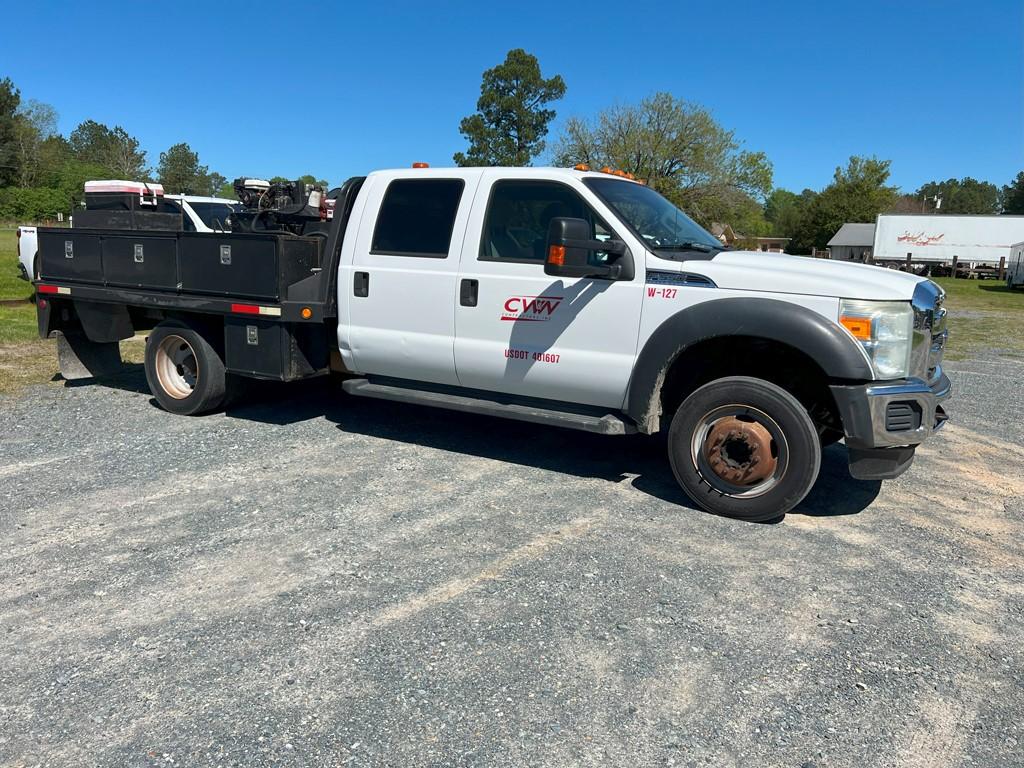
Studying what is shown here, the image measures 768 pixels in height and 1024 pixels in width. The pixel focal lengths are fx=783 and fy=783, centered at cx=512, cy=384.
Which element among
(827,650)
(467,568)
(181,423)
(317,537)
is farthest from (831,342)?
(181,423)

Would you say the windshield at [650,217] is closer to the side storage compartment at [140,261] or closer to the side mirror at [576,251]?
the side mirror at [576,251]

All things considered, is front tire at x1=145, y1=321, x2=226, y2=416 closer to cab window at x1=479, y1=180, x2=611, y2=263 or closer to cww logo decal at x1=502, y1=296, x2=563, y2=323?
cab window at x1=479, y1=180, x2=611, y2=263

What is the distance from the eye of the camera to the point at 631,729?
2.77 metres

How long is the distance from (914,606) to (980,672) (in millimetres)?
548

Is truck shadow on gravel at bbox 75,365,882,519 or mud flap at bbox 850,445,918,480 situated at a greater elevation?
mud flap at bbox 850,445,918,480

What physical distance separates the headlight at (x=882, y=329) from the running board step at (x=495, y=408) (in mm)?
1452

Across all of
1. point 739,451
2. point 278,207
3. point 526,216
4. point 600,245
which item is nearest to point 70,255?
point 278,207

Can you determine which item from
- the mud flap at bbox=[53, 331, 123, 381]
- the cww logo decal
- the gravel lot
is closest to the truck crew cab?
the cww logo decal

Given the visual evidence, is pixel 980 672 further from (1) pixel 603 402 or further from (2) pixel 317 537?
(2) pixel 317 537

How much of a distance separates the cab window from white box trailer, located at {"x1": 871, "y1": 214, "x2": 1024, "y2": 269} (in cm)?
4945

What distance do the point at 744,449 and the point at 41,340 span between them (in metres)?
9.93

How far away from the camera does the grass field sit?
8.95 metres

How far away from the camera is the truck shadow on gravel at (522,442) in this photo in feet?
17.6

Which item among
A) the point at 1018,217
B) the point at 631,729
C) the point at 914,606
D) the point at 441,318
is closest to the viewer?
the point at 631,729
